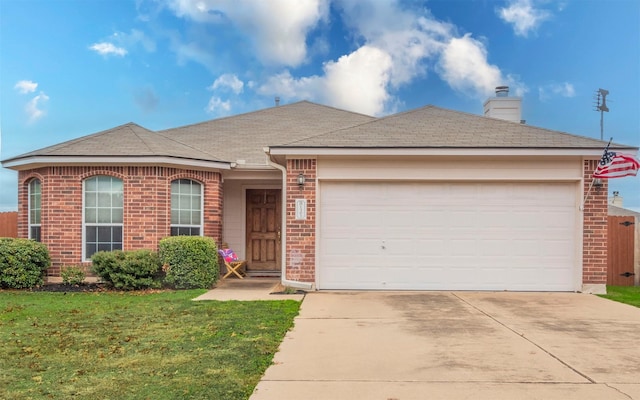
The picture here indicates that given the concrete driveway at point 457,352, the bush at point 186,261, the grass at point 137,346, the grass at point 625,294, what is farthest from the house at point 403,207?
the grass at point 137,346

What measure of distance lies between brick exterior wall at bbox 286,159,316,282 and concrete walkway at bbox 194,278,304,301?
614 mm

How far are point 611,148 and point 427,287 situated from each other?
4754 mm

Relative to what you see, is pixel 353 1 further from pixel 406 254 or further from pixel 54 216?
pixel 54 216

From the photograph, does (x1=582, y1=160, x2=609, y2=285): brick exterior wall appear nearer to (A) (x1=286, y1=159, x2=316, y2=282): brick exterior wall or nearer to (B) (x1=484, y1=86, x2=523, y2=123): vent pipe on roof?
(B) (x1=484, y1=86, x2=523, y2=123): vent pipe on roof

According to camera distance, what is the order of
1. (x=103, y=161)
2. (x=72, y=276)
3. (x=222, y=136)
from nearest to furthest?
(x=72, y=276)
(x=103, y=161)
(x=222, y=136)

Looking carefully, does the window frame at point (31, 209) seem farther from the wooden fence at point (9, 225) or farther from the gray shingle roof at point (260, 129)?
the gray shingle roof at point (260, 129)

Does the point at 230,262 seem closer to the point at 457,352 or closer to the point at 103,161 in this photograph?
the point at 103,161

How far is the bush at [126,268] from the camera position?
1058 centimetres

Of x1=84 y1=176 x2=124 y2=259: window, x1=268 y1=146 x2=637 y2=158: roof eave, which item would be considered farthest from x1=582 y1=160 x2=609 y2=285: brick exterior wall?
x1=84 y1=176 x2=124 y2=259: window

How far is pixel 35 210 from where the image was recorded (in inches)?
478

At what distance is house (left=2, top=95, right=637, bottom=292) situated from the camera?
10.6 metres

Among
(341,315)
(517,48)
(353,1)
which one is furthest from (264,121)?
(341,315)

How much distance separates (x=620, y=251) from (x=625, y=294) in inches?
90.8

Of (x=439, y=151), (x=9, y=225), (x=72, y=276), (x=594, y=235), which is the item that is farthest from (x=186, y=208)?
A: (x=594, y=235)
